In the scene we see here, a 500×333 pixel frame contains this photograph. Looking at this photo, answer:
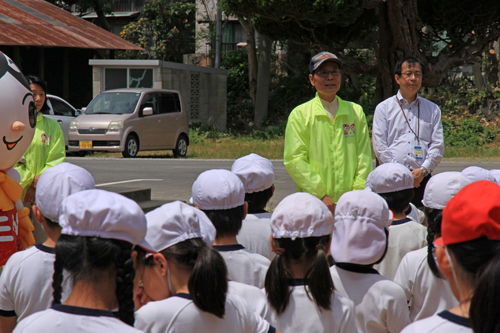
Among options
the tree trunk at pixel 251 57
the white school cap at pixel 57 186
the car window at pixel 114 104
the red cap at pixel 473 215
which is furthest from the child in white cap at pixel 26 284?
the tree trunk at pixel 251 57

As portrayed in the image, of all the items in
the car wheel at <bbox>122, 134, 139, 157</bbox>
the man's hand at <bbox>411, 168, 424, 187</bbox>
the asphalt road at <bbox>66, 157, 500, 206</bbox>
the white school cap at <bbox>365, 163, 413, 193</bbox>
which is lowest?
the asphalt road at <bbox>66, 157, 500, 206</bbox>

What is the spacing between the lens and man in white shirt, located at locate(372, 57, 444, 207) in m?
4.99

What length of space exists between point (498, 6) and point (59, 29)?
1448 cm

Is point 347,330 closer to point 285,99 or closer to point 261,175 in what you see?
point 261,175

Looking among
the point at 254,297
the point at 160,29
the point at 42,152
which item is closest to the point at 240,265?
the point at 254,297

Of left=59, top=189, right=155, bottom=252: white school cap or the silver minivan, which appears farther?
the silver minivan

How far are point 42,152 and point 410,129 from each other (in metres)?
3.15

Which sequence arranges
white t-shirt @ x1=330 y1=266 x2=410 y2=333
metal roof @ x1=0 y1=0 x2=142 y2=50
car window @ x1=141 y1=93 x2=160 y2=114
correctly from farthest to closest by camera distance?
metal roof @ x1=0 y1=0 x2=142 y2=50 < car window @ x1=141 y1=93 x2=160 y2=114 < white t-shirt @ x1=330 y1=266 x2=410 y2=333

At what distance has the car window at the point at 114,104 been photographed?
51.3 feet

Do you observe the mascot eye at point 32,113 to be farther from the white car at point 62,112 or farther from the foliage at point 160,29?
the foliage at point 160,29

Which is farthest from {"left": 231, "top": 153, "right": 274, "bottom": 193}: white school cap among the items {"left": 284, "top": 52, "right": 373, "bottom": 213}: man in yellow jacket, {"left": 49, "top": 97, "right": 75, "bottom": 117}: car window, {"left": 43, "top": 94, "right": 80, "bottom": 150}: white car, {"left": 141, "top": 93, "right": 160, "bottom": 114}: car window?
{"left": 49, "top": 97, "right": 75, "bottom": 117}: car window

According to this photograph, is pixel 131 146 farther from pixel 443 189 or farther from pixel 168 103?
pixel 443 189

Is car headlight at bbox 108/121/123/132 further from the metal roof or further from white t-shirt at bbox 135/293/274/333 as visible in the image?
white t-shirt at bbox 135/293/274/333

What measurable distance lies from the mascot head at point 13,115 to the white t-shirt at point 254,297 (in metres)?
2.15
